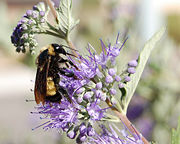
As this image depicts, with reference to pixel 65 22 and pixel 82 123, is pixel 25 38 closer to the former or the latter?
pixel 65 22

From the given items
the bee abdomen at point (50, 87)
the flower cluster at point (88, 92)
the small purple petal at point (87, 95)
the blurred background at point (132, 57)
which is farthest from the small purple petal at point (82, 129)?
the blurred background at point (132, 57)

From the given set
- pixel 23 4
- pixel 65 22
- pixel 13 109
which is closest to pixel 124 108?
pixel 65 22

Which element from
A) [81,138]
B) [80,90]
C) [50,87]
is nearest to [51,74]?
[50,87]

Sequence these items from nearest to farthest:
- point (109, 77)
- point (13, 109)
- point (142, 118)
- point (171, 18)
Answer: point (109, 77), point (142, 118), point (13, 109), point (171, 18)

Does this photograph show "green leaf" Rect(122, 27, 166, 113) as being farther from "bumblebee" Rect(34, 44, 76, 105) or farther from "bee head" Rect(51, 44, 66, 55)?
"bee head" Rect(51, 44, 66, 55)

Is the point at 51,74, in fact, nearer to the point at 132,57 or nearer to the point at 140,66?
the point at 140,66

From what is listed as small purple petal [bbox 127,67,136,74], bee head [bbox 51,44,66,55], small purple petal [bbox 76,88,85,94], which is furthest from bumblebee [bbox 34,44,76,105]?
small purple petal [bbox 127,67,136,74]

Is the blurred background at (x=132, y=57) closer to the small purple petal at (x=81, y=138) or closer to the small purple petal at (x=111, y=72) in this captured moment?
the small purple petal at (x=111, y=72)
